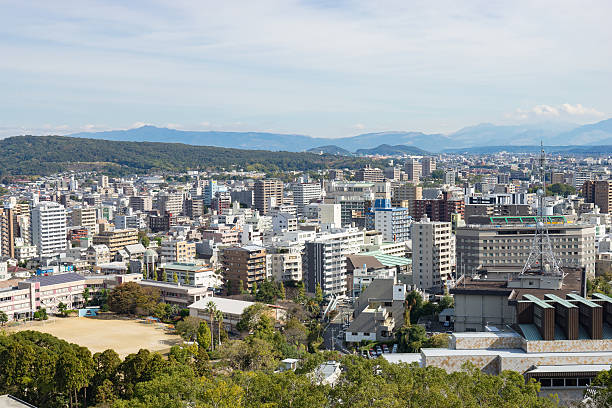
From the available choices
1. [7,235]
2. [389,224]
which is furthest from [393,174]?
[7,235]

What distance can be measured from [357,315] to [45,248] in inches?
821

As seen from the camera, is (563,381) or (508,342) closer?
(563,381)

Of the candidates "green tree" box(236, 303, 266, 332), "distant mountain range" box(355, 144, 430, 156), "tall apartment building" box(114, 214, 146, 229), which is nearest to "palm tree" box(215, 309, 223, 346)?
"green tree" box(236, 303, 266, 332)

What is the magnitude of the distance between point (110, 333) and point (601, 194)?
35.9 m

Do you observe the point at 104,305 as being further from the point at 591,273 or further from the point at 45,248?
the point at 591,273

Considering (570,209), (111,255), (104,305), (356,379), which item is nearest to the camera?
(356,379)

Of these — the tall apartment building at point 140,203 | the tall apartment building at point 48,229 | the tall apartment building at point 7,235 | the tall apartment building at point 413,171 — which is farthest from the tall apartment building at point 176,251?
the tall apartment building at point 413,171

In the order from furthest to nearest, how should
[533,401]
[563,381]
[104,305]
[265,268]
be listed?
1. [265,268]
2. [104,305]
3. [563,381]
4. [533,401]

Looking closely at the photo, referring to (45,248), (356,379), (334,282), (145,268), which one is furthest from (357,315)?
(45,248)

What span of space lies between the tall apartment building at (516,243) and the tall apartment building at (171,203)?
32.5m

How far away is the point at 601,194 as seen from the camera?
45781 millimetres

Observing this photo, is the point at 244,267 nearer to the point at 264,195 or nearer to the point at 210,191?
the point at 264,195

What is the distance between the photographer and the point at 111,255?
32531 mm

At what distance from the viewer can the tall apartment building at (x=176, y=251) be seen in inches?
1162
